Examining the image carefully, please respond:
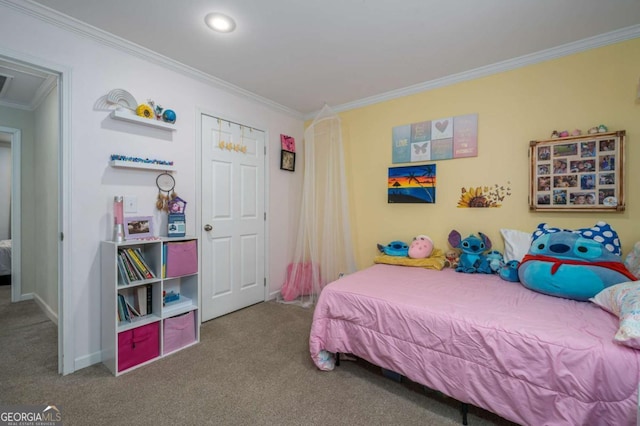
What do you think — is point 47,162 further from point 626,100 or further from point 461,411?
point 626,100

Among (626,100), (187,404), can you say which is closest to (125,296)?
(187,404)

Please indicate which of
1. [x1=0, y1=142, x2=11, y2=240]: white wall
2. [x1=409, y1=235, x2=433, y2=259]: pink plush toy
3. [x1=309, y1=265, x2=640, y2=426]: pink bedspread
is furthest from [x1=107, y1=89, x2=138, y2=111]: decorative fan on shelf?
[x1=0, y1=142, x2=11, y2=240]: white wall

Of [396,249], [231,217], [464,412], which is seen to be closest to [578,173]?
[396,249]

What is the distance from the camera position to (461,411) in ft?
5.28

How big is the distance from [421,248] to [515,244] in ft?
2.56

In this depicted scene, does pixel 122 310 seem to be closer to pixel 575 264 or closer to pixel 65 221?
pixel 65 221

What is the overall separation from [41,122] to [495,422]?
496 cm

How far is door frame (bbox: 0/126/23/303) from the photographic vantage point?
343 cm

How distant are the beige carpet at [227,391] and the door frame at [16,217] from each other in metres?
1.48

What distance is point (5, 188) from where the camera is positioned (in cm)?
498

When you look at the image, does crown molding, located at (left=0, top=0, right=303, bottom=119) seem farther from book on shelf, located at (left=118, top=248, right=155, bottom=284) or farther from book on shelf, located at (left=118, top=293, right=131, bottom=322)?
book on shelf, located at (left=118, top=293, right=131, bottom=322)

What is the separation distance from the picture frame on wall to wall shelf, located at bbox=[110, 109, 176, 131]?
3152mm

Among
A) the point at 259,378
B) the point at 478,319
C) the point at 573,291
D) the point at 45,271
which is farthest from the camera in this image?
the point at 45,271

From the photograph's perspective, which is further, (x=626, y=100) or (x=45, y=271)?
(x=45, y=271)
